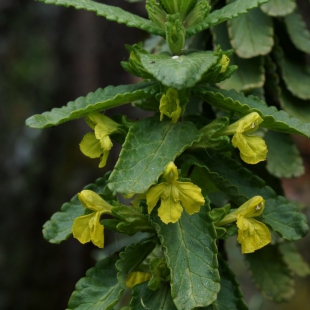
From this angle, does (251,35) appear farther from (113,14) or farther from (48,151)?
(48,151)

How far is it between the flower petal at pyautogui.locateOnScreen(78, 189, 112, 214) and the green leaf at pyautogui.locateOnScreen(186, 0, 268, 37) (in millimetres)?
313

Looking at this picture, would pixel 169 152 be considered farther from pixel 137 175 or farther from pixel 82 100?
pixel 82 100

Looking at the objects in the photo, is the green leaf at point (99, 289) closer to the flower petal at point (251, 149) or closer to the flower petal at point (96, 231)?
the flower petal at point (96, 231)

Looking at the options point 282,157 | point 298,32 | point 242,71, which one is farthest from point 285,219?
point 298,32

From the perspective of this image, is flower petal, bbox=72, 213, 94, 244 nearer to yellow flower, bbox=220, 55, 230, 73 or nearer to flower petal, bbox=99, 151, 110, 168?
flower petal, bbox=99, 151, 110, 168

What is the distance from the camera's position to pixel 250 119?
89 centimetres

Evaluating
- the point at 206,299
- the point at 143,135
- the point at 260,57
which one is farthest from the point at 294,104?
the point at 206,299

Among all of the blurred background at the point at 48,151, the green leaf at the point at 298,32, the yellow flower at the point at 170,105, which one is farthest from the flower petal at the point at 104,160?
the blurred background at the point at 48,151

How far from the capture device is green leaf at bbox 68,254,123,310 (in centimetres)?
93

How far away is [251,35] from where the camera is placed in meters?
1.27

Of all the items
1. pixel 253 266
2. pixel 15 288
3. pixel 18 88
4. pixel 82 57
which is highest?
pixel 253 266

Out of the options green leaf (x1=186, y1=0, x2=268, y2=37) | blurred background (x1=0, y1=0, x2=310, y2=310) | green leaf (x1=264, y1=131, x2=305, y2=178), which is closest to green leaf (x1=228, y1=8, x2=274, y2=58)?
green leaf (x1=264, y1=131, x2=305, y2=178)

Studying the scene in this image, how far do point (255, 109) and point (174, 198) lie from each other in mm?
195

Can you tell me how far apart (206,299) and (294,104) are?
641 mm
